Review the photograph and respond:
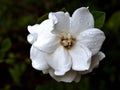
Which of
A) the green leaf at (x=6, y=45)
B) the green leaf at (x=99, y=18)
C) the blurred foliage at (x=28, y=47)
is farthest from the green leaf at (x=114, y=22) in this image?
the green leaf at (x=99, y=18)

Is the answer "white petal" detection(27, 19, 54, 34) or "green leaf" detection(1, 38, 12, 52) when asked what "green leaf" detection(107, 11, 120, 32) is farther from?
"white petal" detection(27, 19, 54, 34)

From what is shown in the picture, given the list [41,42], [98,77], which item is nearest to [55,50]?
[41,42]

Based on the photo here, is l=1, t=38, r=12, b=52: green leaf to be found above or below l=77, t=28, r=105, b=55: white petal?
below

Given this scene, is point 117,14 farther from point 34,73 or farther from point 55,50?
point 55,50

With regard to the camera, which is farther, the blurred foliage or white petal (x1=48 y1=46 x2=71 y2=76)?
the blurred foliage

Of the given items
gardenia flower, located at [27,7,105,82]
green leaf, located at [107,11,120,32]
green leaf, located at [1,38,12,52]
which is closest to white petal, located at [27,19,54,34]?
gardenia flower, located at [27,7,105,82]

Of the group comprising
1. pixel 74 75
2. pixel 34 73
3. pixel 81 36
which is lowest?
pixel 34 73

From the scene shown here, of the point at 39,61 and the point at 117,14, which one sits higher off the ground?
the point at 39,61
